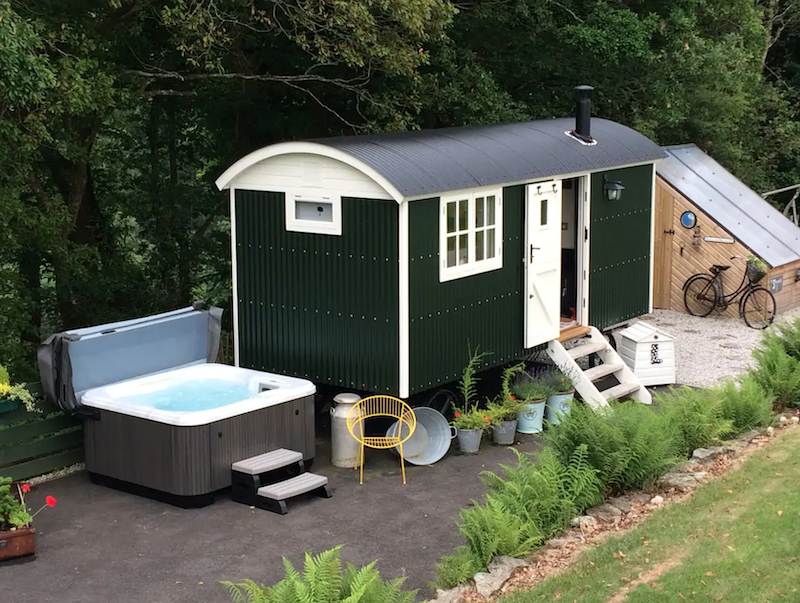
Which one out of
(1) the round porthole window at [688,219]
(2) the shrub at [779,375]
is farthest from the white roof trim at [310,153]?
(1) the round porthole window at [688,219]

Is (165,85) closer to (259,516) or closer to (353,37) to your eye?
(353,37)

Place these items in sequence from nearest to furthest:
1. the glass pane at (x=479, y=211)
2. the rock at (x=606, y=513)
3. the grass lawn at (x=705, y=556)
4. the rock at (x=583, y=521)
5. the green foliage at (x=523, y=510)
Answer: the grass lawn at (x=705, y=556) < the green foliage at (x=523, y=510) < the rock at (x=583, y=521) < the rock at (x=606, y=513) < the glass pane at (x=479, y=211)

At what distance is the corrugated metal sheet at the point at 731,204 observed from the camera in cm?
1781

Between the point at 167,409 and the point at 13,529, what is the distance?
228cm

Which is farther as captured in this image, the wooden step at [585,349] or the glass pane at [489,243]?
the wooden step at [585,349]

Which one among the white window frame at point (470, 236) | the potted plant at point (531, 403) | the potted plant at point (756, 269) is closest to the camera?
the white window frame at point (470, 236)

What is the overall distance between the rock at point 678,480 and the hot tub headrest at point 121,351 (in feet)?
17.2

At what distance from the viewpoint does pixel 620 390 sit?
1298 centimetres

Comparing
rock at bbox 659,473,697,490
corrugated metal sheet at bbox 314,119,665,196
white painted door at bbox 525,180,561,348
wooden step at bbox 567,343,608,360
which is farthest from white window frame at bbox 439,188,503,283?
rock at bbox 659,473,697,490

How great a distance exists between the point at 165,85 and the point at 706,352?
944cm

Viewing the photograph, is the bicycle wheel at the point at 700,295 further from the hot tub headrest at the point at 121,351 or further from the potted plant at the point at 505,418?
the hot tub headrest at the point at 121,351

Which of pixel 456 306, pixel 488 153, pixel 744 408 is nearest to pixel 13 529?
pixel 456 306

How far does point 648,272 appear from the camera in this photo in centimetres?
1498

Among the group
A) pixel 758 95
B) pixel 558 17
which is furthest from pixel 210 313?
pixel 758 95
